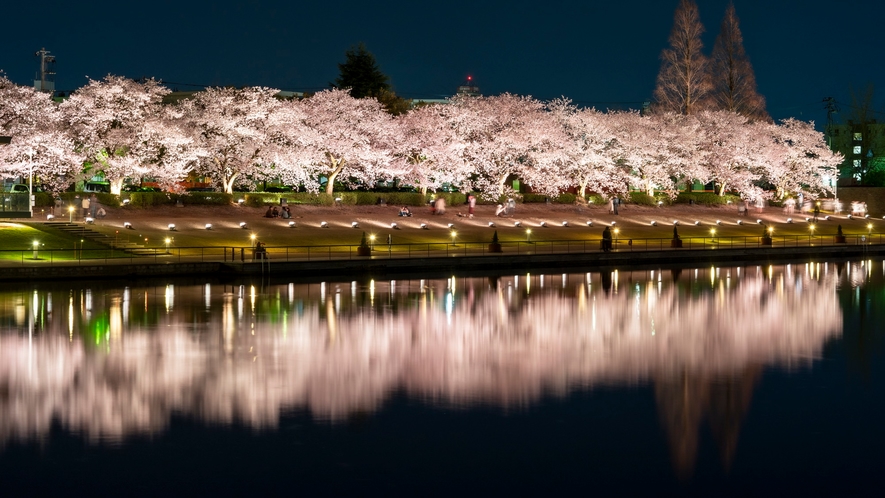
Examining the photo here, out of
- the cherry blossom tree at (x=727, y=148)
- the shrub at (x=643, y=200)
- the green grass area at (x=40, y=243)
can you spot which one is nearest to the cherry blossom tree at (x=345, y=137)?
the shrub at (x=643, y=200)

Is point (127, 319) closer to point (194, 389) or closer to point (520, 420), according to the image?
point (194, 389)

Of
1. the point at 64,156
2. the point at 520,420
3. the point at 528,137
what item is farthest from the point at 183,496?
the point at 528,137

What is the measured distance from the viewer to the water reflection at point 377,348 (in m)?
17.5

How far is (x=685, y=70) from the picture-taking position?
8412cm

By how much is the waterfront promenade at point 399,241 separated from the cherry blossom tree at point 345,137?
127 inches

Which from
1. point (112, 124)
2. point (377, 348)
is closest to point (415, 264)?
point (377, 348)

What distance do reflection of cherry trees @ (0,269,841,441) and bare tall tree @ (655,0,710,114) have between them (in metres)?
49.4

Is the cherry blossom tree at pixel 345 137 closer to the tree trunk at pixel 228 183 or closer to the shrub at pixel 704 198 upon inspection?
the tree trunk at pixel 228 183

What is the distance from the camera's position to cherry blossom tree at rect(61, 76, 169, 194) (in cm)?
5675

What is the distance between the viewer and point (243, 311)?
29.4 m

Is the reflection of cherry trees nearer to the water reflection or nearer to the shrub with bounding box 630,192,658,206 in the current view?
the water reflection

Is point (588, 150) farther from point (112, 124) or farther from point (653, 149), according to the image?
point (112, 124)

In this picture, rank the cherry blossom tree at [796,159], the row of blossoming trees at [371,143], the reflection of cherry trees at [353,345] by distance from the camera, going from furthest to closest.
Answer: the cherry blossom tree at [796,159]
the row of blossoming trees at [371,143]
the reflection of cherry trees at [353,345]

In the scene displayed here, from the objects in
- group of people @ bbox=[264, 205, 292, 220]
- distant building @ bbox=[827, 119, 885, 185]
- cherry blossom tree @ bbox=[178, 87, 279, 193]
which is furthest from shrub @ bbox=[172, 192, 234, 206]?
distant building @ bbox=[827, 119, 885, 185]
